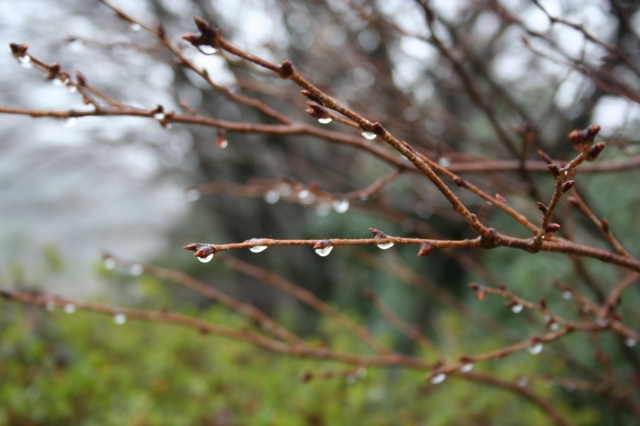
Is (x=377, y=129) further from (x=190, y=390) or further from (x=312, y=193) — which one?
(x=190, y=390)

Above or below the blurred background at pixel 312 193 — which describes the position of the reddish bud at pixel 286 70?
above

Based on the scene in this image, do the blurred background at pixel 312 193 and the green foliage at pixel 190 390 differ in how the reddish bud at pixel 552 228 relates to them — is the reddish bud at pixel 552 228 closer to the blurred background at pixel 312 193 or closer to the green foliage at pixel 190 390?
the blurred background at pixel 312 193

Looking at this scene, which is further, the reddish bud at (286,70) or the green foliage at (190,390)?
the green foliage at (190,390)

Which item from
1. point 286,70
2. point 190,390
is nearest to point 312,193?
point 286,70

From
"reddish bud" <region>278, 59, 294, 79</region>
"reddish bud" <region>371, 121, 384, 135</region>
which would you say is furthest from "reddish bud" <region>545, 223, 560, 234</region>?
"reddish bud" <region>278, 59, 294, 79</region>

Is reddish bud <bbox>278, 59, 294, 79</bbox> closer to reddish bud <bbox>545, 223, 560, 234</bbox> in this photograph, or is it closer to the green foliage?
reddish bud <bbox>545, 223, 560, 234</bbox>

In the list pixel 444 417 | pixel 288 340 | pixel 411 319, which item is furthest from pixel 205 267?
pixel 288 340

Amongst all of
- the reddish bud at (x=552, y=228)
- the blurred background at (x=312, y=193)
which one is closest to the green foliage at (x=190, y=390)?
the blurred background at (x=312, y=193)

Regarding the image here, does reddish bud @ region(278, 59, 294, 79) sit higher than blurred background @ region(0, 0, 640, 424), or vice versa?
reddish bud @ region(278, 59, 294, 79)

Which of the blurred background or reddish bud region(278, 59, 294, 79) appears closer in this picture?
reddish bud region(278, 59, 294, 79)

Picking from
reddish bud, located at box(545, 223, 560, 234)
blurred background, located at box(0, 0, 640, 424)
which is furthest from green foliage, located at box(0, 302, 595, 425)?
reddish bud, located at box(545, 223, 560, 234)

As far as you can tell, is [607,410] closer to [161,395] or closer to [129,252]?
[161,395]
